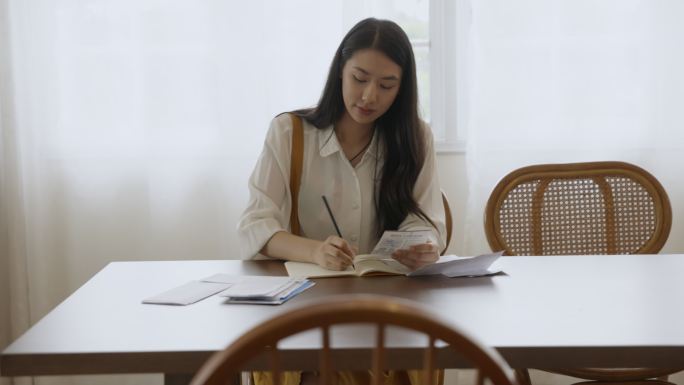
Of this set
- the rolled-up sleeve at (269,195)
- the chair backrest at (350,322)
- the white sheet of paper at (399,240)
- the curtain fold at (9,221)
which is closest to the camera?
the chair backrest at (350,322)

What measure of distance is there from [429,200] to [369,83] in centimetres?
35

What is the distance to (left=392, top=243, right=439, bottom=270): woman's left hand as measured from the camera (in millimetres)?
1842

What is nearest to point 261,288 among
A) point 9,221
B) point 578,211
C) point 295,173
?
point 295,173

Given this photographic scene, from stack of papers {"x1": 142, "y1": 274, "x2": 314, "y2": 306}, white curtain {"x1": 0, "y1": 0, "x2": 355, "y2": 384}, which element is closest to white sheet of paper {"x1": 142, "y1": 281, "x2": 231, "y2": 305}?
stack of papers {"x1": 142, "y1": 274, "x2": 314, "y2": 306}

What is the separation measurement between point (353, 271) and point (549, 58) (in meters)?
1.77

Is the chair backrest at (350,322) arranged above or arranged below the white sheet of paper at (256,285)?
above

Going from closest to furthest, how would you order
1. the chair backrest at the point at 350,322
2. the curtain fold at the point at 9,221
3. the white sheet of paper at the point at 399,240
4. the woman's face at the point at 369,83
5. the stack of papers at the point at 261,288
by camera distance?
the chair backrest at the point at 350,322, the stack of papers at the point at 261,288, the white sheet of paper at the point at 399,240, the woman's face at the point at 369,83, the curtain fold at the point at 9,221

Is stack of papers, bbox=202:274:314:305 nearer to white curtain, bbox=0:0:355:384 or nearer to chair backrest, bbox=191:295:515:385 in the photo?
chair backrest, bbox=191:295:515:385

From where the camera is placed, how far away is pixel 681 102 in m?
3.28

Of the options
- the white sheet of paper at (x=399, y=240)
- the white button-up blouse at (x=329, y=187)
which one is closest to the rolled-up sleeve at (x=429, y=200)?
the white button-up blouse at (x=329, y=187)

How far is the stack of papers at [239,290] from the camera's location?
156 centimetres

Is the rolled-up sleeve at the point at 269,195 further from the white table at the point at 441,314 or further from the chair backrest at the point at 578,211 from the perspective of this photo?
the chair backrest at the point at 578,211

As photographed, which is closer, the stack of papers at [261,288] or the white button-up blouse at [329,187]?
the stack of papers at [261,288]

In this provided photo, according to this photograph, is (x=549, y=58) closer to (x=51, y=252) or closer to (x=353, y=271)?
(x=353, y=271)
